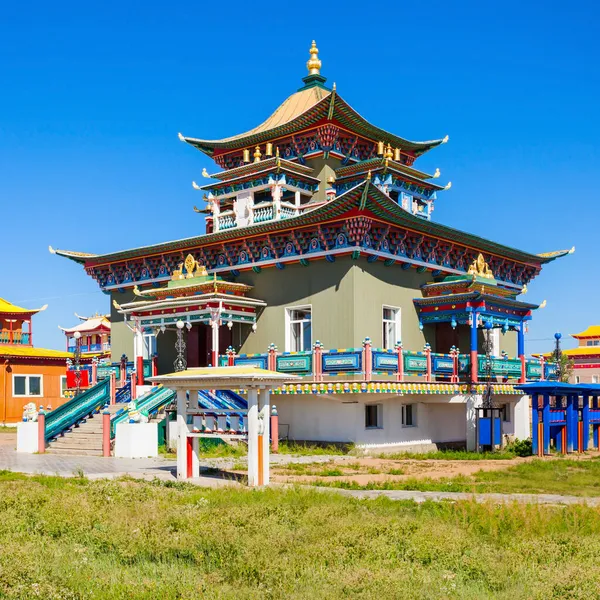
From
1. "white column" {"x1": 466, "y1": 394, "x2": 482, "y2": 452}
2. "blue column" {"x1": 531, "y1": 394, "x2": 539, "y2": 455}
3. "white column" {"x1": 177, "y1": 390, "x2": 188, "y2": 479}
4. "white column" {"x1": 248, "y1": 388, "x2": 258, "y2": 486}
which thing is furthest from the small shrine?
"white column" {"x1": 248, "y1": 388, "x2": 258, "y2": 486}

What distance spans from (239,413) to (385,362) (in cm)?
838

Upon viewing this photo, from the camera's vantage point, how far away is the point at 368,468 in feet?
60.4

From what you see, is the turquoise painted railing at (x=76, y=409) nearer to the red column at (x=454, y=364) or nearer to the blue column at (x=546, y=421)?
the red column at (x=454, y=364)

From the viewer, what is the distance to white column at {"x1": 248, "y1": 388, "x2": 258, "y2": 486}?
46.7 feet

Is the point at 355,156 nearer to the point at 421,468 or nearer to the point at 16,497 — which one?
the point at 421,468

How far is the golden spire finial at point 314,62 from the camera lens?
110ft

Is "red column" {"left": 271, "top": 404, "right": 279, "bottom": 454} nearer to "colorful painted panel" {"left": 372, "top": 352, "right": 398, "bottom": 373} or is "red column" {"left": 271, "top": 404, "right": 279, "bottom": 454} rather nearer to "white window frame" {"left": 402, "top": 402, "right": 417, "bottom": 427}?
"colorful painted panel" {"left": 372, "top": 352, "right": 398, "bottom": 373}

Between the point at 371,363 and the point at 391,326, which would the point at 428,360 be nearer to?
the point at 391,326

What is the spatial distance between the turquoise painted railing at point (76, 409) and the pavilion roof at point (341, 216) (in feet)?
19.5

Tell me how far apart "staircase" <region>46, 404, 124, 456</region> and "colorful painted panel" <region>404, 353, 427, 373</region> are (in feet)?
29.2

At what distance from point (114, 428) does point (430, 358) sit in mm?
9414

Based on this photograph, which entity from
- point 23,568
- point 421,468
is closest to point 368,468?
point 421,468

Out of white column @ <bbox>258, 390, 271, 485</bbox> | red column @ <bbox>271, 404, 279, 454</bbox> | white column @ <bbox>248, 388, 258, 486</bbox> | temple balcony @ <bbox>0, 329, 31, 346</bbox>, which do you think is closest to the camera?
white column @ <bbox>248, 388, 258, 486</bbox>

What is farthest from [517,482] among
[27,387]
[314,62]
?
[27,387]
